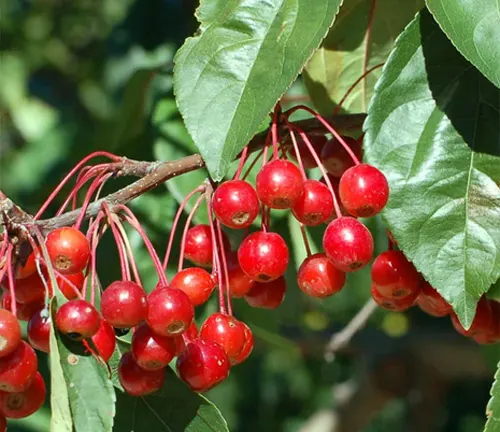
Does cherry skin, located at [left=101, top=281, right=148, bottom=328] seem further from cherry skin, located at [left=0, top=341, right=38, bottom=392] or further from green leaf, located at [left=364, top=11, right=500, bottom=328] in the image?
green leaf, located at [left=364, top=11, right=500, bottom=328]

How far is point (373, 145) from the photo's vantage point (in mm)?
1445

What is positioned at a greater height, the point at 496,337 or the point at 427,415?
the point at 496,337

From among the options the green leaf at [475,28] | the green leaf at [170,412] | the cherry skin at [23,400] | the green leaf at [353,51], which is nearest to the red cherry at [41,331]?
the cherry skin at [23,400]

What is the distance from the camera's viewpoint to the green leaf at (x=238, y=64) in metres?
1.31

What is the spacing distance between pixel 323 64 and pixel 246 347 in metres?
0.64

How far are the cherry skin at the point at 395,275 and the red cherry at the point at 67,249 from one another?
0.43 meters

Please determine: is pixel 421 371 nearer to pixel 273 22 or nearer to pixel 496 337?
pixel 496 337

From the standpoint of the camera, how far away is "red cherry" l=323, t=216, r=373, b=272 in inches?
55.0

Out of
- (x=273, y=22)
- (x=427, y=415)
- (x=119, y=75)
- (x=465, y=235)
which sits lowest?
(x=427, y=415)

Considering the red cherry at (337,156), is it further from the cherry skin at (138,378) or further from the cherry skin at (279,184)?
the cherry skin at (138,378)

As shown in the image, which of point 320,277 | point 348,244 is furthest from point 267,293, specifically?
point 348,244

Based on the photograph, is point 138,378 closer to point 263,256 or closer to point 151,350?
point 151,350

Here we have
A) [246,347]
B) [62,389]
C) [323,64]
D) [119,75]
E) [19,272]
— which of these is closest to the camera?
[62,389]

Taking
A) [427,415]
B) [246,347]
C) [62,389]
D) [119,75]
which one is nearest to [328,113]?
[246,347]
